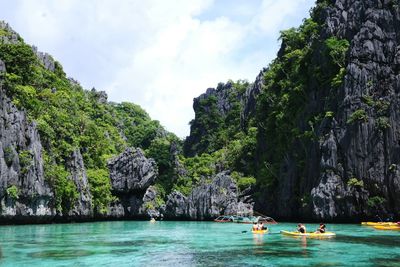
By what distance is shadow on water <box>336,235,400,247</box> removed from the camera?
23500 millimetres

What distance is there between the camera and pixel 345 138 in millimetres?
39750

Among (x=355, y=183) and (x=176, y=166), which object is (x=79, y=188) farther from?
(x=355, y=183)

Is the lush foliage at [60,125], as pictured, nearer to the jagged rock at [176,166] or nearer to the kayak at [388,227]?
the jagged rock at [176,166]

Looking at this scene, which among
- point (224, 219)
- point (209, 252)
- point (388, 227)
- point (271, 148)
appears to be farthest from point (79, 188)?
point (388, 227)

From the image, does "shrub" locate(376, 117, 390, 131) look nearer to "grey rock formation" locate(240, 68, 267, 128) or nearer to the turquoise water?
the turquoise water

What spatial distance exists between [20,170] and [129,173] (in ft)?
77.4

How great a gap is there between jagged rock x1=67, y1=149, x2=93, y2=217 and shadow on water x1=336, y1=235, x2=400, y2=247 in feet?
97.1

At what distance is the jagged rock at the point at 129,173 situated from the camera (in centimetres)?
6062

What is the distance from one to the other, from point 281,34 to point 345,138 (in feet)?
90.8

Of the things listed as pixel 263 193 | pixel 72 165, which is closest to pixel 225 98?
pixel 263 193

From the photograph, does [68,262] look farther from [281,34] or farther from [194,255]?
[281,34]

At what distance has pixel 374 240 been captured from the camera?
986 inches

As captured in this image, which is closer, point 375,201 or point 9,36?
point 375,201

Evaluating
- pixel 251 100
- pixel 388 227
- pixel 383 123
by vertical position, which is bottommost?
pixel 388 227
